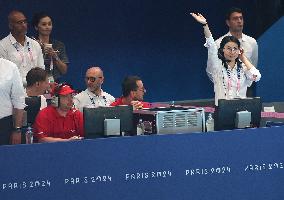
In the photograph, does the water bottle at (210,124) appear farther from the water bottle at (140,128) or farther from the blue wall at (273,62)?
the blue wall at (273,62)

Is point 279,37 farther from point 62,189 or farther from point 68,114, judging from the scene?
point 62,189

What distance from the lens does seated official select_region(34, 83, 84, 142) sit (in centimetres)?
565

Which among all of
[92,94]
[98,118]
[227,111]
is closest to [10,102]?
[98,118]

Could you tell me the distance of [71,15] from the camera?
371 inches

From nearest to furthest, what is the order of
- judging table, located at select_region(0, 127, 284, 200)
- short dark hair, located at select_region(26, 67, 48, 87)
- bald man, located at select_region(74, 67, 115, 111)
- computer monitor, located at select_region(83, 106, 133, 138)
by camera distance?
judging table, located at select_region(0, 127, 284, 200), computer monitor, located at select_region(83, 106, 133, 138), short dark hair, located at select_region(26, 67, 48, 87), bald man, located at select_region(74, 67, 115, 111)

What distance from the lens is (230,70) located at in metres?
6.91

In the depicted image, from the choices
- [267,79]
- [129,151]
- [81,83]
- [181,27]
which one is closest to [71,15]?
[81,83]

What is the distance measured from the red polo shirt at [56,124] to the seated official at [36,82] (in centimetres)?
37

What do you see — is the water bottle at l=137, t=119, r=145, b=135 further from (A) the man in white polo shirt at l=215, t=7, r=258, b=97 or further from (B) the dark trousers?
(A) the man in white polo shirt at l=215, t=7, r=258, b=97

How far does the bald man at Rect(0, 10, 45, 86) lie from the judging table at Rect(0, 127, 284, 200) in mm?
2893

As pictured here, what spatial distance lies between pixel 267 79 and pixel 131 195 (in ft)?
16.7

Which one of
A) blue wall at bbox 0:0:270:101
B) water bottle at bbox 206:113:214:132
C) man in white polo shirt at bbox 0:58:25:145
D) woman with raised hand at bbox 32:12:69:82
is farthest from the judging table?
blue wall at bbox 0:0:270:101

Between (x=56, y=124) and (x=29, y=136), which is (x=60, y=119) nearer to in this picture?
(x=56, y=124)

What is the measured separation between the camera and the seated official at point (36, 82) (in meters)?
6.09
